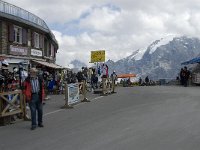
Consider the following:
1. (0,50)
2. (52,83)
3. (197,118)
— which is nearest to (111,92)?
(52,83)

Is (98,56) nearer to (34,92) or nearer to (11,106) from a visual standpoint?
(11,106)

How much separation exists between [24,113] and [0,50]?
57.5 ft

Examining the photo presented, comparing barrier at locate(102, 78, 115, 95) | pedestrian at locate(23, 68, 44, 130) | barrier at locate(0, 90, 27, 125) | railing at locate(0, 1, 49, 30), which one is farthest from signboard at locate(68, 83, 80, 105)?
railing at locate(0, 1, 49, 30)

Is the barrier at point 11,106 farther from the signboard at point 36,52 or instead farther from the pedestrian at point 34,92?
the signboard at point 36,52

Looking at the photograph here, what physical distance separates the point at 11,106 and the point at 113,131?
13.7ft

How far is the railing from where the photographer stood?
31672 mm

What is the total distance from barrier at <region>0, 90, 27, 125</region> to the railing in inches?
704

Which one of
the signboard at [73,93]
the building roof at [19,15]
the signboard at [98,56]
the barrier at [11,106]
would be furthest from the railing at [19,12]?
the barrier at [11,106]

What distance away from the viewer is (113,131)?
37.6 feet

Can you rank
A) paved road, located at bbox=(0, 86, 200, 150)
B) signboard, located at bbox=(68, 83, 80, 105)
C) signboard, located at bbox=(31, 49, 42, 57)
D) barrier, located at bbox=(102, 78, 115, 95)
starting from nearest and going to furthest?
paved road, located at bbox=(0, 86, 200, 150) < signboard, located at bbox=(68, 83, 80, 105) < barrier, located at bbox=(102, 78, 115, 95) < signboard, located at bbox=(31, 49, 42, 57)

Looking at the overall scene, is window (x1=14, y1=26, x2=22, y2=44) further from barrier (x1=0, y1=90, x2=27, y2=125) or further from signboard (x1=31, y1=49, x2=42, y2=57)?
barrier (x1=0, y1=90, x2=27, y2=125)

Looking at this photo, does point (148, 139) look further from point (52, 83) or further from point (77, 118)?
point (52, 83)

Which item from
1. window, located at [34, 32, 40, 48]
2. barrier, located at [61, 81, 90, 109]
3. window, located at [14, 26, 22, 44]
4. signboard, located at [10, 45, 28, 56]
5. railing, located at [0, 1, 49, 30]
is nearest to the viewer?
barrier, located at [61, 81, 90, 109]

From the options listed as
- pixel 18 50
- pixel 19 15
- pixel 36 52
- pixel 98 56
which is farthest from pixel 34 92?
pixel 36 52
